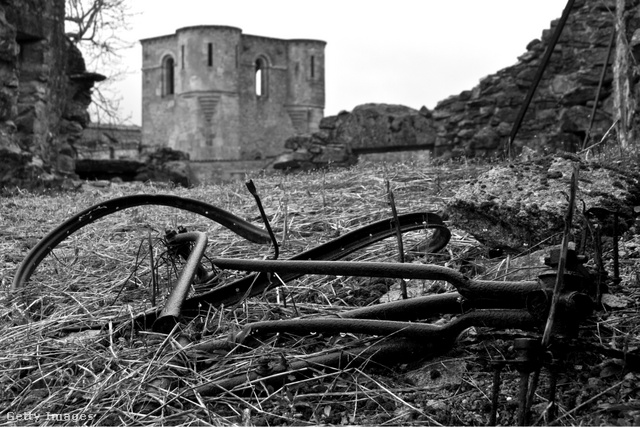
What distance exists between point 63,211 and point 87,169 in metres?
9.23

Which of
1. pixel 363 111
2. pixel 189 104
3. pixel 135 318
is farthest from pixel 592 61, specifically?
pixel 189 104

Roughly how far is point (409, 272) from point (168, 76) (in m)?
52.5

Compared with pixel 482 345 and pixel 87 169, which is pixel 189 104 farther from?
pixel 482 345

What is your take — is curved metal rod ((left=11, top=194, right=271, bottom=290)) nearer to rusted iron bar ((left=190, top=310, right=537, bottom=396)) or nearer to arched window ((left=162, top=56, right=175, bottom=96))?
rusted iron bar ((left=190, top=310, right=537, bottom=396))

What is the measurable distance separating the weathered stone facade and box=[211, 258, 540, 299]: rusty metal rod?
47.1 meters

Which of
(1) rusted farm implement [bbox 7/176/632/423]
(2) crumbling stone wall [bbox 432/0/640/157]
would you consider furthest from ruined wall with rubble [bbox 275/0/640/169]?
(1) rusted farm implement [bbox 7/176/632/423]

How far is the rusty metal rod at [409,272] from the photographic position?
1.89 m

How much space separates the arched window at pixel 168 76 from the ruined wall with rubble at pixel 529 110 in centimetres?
3827

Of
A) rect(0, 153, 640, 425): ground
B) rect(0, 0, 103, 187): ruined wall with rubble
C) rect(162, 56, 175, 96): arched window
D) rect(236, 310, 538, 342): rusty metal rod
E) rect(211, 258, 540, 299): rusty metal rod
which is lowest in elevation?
rect(0, 153, 640, 425): ground

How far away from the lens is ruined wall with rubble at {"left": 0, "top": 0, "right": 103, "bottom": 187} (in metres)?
9.05

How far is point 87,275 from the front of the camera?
3.21 m

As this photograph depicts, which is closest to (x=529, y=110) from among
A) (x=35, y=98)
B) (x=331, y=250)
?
(x=35, y=98)

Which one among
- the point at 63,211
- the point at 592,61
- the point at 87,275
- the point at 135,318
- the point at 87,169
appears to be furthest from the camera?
the point at 87,169

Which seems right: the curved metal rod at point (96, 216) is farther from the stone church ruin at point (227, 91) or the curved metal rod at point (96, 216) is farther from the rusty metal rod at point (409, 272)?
the stone church ruin at point (227, 91)
